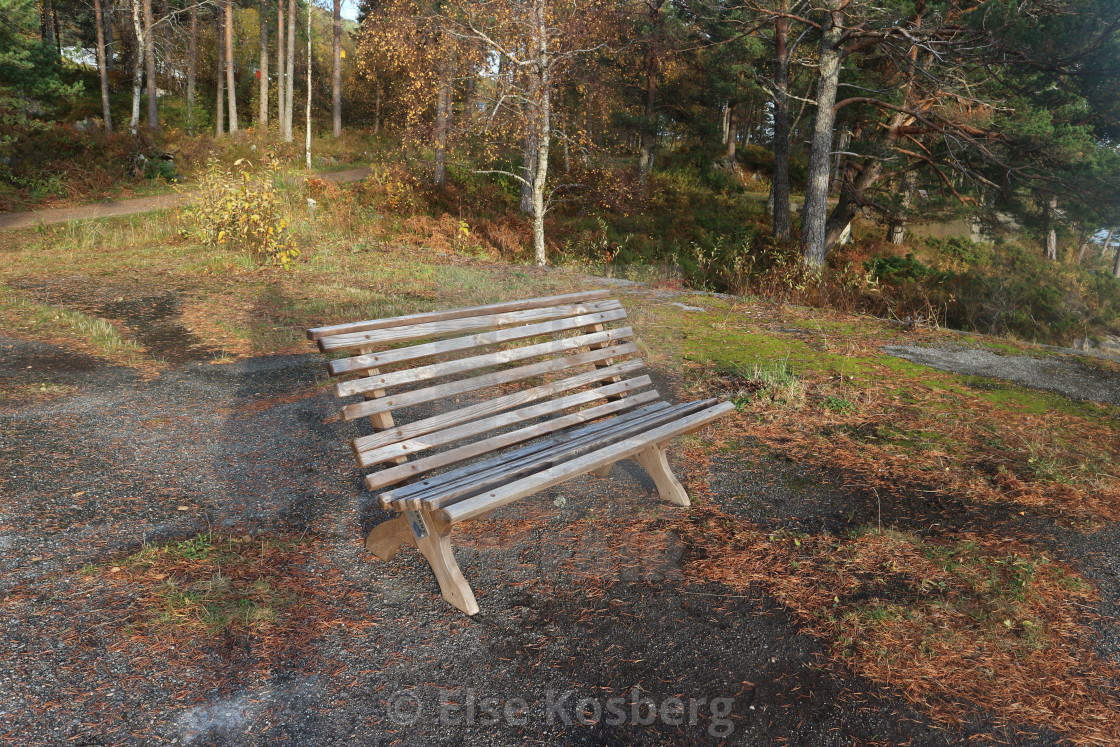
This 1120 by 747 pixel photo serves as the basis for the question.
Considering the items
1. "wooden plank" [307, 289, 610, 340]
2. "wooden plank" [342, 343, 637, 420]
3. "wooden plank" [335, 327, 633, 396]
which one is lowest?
"wooden plank" [342, 343, 637, 420]

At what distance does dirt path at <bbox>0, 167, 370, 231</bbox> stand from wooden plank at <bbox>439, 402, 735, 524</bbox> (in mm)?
12715

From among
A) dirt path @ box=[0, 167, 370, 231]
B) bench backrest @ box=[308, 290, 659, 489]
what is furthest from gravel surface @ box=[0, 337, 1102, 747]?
dirt path @ box=[0, 167, 370, 231]

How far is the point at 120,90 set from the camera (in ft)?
97.6

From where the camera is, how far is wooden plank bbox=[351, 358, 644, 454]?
305 centimetres

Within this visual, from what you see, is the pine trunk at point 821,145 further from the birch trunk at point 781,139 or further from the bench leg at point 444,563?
the bench leg at point 444,563

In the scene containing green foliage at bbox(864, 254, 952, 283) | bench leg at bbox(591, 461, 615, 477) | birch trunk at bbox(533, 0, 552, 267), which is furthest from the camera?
green foliage at bbox(864, 254, 952, 283)

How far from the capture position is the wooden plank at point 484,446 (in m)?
3.01

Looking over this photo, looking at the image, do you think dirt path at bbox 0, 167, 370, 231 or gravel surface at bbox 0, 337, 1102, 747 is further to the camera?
dirt path at bbox 0, 167, 370, 231

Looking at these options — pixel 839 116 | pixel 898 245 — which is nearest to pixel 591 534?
pixel 839 116

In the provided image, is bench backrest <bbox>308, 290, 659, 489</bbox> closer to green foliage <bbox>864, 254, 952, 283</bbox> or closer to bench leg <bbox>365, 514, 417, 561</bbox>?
bench leg <bbox>365, 514, 417, 561</bbox>

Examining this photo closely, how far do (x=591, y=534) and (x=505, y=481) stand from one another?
87 centimetres

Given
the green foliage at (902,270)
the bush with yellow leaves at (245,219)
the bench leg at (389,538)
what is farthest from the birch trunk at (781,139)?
the bench leg at (389,538)

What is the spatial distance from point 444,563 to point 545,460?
0.64 meters

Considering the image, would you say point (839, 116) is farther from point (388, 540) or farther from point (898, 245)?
point (388, 540)
